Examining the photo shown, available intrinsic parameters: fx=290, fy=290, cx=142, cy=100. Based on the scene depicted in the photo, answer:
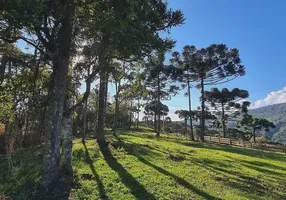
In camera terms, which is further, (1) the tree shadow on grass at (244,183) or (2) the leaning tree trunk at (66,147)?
(2) the leaning tree trunk at (66,147)

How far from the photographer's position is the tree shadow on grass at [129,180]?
9335mm

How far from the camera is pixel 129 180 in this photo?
10875 millimetres

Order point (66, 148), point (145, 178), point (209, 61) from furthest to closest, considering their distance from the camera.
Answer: point (209, 61)
point (66, 148)
point (145, 178)

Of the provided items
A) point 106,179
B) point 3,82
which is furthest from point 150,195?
point 3,82

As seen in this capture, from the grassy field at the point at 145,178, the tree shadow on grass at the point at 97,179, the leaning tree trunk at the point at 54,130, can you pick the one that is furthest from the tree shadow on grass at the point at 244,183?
the leaning tree trunk at the point at 54,130

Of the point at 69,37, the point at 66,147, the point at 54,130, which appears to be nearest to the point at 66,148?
the point at 66,147

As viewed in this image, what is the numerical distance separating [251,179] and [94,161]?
7.25m

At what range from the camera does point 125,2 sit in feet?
27.5

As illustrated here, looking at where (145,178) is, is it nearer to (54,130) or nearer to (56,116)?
(54,130)

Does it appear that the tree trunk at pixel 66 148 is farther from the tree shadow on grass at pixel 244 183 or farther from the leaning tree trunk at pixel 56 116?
the tree shadow on grass at pixel 244 183

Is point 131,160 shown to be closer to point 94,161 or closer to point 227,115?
point 94,161

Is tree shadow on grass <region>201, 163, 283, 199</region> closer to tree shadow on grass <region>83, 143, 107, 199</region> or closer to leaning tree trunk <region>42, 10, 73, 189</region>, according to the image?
tree shadow on grass <region>83, 143, 107, 199</region>

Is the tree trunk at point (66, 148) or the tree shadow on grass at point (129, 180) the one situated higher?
the tree trunk at point (66, 148)

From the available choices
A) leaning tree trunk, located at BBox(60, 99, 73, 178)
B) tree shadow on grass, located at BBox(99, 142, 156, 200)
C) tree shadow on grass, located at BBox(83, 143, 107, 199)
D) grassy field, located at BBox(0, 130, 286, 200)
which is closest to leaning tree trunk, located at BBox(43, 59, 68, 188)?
grassy field, located at BBox(0, 130, 286, 200)
